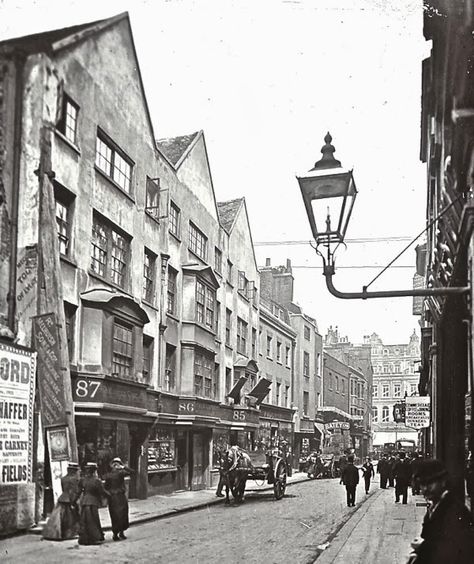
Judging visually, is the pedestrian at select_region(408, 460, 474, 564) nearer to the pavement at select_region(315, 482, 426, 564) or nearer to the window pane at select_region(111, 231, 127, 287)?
the pavement at select_region(315, 482, 426, 564)

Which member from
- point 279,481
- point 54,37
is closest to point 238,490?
point 279,481

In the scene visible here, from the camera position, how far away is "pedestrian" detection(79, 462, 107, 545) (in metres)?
9.73

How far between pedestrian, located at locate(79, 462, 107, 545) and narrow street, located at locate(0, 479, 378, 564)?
158 millimetres

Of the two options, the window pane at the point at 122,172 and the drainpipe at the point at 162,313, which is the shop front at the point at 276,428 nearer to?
the drainpipe at the point at 162,313

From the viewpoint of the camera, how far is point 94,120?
14359 mm

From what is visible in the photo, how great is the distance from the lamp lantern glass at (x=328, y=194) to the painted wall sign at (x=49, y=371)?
591 cm

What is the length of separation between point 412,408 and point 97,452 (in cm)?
749

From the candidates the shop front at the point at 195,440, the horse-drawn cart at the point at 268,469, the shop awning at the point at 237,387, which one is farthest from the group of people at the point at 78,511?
the shop awning at the point at 237,387

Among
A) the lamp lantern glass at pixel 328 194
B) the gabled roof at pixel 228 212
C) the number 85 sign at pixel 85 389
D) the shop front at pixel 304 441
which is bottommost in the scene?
the shop front at pixel 304 441

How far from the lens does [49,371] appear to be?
11.8 metres

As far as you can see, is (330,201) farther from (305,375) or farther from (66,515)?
(305,375)

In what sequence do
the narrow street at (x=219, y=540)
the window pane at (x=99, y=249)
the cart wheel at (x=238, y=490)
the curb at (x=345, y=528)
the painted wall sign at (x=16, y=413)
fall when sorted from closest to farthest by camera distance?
the narrow street at (x=219, y=540), the curb at (x=345, y=528), the painted wall sign at (x=16, y=413), the window pane at (x=99, y=249), the cart wheel at (x=238, y=490)

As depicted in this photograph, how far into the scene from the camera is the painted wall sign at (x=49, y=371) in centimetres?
1117

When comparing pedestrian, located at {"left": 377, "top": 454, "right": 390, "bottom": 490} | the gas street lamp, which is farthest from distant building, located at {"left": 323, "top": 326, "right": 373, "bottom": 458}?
the gas street lamp
